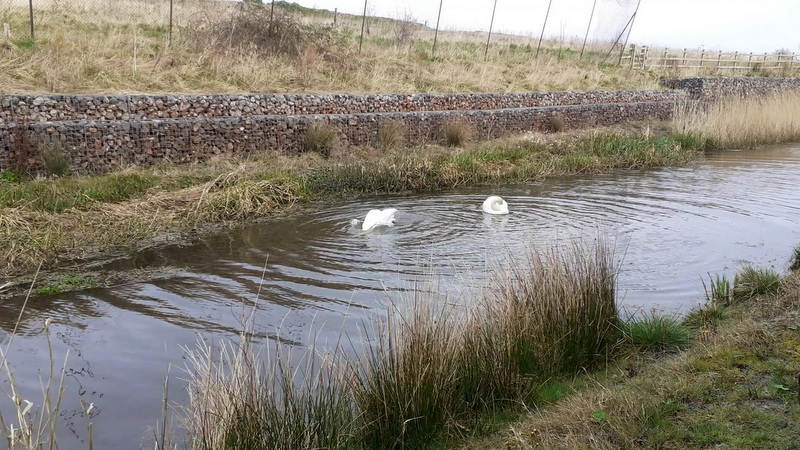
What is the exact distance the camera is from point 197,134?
1314cm

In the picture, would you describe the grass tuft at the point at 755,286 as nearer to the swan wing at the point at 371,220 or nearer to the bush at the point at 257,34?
the swan wing at the point at 371,220

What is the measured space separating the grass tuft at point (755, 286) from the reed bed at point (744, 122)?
14.5m

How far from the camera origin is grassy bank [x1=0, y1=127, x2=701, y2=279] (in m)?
8.73

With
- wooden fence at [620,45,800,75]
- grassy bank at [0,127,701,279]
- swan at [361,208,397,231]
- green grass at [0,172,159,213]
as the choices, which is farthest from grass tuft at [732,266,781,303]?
wooden fence at [620,45,800,75]

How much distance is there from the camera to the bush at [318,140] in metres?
14.5

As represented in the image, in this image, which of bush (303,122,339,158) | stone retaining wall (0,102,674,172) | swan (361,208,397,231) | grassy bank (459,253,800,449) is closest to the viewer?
grassy bank (459,253,800,449)

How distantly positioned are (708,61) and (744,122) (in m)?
16.4

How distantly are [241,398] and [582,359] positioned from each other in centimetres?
265

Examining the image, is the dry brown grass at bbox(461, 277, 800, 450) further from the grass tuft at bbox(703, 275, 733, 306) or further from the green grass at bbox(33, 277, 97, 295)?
the green grass at bbox(33, 277, 97, 295)

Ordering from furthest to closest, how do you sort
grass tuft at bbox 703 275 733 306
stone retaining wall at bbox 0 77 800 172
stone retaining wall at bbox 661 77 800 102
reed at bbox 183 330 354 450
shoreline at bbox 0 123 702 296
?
stone retaining wall at bbox 661 77 800 102 < stone retaining wall at bbox 0 77 800 172 < shoreline at bbox 0 123 702 296 < grass tuft at bbox 703 275 733 306 < reed at bbox 183 330 354 450

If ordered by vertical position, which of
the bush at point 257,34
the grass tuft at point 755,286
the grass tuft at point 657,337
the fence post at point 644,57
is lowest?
the grass tuft at point 657,337

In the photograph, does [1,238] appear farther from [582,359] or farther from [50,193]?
[582,359]

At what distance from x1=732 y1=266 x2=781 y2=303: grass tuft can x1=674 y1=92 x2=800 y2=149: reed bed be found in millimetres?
14524

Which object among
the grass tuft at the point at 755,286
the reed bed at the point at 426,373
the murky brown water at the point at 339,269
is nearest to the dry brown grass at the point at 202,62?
the murky brown water at the point at 339,269
